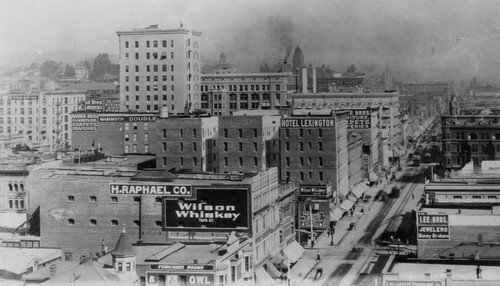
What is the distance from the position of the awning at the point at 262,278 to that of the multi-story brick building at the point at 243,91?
4396 inches

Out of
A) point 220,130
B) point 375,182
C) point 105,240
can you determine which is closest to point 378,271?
point 105,240

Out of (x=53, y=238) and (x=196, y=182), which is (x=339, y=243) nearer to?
(x=196, y=182)

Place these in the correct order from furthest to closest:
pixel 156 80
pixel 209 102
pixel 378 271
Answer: pixel 209 102
pixel 156 80
pixel 378 271

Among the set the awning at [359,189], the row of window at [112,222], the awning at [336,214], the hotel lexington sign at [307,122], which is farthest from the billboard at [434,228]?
the awning at [359,189]

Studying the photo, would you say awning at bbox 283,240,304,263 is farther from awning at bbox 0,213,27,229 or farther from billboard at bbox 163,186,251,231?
awning at bbox 0,213,27,229

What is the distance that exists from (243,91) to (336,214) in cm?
7649

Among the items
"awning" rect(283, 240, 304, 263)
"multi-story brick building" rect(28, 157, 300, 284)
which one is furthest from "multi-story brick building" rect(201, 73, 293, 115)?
"multi-story brick building" rect(28, 157, 300, 284)

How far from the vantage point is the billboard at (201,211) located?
2862 inches

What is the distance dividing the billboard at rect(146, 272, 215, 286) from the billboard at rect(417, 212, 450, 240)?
36.0m

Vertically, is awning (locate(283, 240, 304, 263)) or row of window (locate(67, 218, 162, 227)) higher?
row of window (locate(67, 218, 162, 227))

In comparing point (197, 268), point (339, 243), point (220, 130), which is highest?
point (220, 130)

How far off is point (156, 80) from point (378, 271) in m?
80.9

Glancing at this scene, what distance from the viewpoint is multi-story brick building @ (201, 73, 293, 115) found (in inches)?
7249

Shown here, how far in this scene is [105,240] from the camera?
7481 cm
